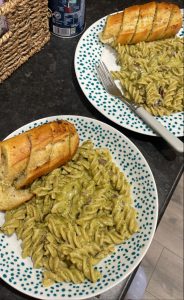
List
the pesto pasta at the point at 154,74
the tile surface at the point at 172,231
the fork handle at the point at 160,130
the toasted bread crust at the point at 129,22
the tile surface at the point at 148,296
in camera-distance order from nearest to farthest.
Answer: the fork handle at the point at 160,130 → the pesto pasta at the point at 154,74 → the toasted bread crust at the point at 129,22 → the tile surface at the point at 148,296 → the tile surface at the point at 172,231

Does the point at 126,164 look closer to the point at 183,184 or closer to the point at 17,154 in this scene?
the point at 17,154

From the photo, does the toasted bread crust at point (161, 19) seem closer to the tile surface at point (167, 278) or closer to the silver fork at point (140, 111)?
the silver fork at point (140, 111)

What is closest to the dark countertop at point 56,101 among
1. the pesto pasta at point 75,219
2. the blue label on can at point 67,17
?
the blue label on can at point 67,17

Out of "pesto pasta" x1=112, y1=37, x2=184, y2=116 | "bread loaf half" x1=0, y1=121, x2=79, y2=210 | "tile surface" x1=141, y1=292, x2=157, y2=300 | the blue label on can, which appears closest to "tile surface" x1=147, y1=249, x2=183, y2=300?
"tile surface" x1=141, y1=292, x2=157, y2=300

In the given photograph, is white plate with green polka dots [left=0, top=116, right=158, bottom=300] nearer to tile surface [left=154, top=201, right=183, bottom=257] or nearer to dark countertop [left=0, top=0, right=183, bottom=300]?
dark countertop [left=0, top=0, right=183, bottom=300]

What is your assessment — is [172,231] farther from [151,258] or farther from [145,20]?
[145,20]

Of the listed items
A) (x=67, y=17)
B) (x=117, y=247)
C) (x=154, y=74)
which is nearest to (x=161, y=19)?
(x=154, y=74)

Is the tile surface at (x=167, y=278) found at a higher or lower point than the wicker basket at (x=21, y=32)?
lower
